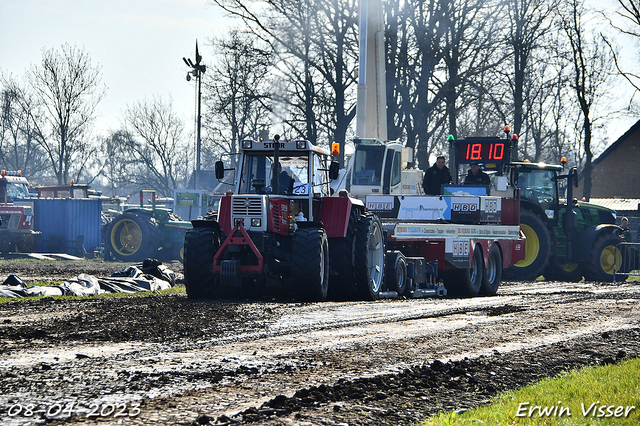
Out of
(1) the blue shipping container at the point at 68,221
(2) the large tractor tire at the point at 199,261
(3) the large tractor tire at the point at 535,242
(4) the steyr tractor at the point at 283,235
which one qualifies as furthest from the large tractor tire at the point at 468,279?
(1) the blue shipping container at the point at 68,221

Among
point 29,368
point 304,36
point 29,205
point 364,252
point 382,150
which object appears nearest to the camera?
point 29,368

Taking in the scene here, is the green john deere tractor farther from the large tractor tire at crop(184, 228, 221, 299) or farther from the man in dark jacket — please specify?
the large tractor tire at crop(184, 228, 221, 299)

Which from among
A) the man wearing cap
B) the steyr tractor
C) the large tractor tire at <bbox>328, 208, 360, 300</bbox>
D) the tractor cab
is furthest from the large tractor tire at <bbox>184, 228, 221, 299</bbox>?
the tractor cab

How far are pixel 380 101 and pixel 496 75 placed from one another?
32.9 ft

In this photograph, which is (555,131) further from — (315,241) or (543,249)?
(315,241)

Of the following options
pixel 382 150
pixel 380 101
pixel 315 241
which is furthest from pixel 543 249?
pixel 315 241

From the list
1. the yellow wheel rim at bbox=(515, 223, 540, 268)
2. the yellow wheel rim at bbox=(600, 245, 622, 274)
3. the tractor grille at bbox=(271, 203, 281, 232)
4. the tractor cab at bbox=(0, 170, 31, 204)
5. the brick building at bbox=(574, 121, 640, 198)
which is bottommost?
the yellow wheel rim at bbox=(600, 245, 622, 274)

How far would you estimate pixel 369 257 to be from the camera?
45.4ft

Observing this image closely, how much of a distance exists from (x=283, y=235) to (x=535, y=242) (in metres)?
10.3

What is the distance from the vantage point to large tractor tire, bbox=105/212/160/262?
88.3ft

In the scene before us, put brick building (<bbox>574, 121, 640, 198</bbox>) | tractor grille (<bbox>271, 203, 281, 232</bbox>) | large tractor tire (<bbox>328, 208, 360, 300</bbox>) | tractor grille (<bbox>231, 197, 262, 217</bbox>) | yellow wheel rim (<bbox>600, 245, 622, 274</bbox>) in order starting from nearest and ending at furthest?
tractor grille (<bbox>231, 197, 262, 217</bbox>) → tractor grille (<bbox>271, 203, 281, 232</bbox>) → large tractor tire (<bbox>328, 208, 360, 300</bbox>) → yellow wheel rim (<bbox>600, 245, 622, 274</bbox>) → brick building (<bbox>574, 121, 640, 198</bbox>)

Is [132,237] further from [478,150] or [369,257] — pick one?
[369,257]

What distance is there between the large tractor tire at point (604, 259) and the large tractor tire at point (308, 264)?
1199cm

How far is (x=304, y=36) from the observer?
32.9 m
